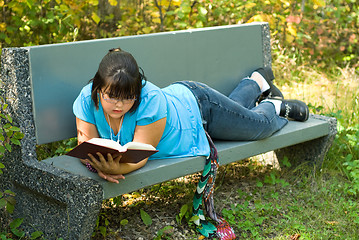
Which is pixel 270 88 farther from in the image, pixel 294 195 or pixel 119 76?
pixel 119 76

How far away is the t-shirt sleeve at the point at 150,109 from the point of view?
9.09ft

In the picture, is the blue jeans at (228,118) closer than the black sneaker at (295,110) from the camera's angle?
Yes

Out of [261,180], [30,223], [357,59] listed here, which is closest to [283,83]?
[357,59]

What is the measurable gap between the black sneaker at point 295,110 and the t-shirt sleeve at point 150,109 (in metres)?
1.31

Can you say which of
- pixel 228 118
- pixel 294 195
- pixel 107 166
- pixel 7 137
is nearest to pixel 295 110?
pixel 294 195

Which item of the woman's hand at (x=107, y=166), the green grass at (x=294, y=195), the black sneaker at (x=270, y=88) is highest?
the woman's hand at (x=107, y=166)

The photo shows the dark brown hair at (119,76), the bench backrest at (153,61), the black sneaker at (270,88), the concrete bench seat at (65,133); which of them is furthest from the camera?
the black sneaker at (270,88)

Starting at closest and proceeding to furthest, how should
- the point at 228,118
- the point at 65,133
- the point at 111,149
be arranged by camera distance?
1. the point at 111,149
2. the point at 65,133
3. the point at 228,118

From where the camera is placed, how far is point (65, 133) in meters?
3.07

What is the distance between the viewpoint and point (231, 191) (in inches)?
152

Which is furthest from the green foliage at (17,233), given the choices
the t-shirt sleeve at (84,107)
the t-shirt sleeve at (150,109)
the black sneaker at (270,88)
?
the black sneaker at (270,88)

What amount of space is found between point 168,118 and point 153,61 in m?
0.65

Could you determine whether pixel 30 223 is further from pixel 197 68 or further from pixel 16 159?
pixel 197 68

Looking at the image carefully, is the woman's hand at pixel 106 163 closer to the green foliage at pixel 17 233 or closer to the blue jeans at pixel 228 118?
the green foliage at pixel 17 233
